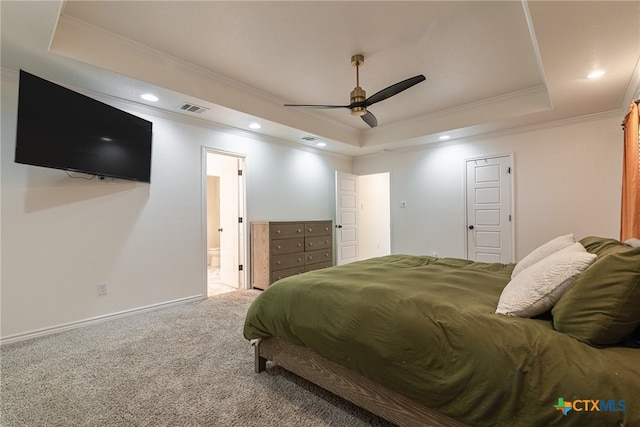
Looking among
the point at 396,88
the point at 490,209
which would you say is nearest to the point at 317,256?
the point at 490,209

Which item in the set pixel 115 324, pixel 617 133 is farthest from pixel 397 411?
pixel 617 133

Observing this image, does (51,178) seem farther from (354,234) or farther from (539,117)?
(539,117)

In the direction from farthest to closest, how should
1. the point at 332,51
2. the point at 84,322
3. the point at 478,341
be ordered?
the point at 84,322, the point at 332,51, the point at 478,341

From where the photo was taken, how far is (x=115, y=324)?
2939 millimetres

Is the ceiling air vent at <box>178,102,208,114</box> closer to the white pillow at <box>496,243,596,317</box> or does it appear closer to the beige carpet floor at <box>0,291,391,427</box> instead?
the beige carpet floor at <box>0,291,391,427</box>

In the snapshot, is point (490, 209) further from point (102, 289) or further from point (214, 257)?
point (214, 257)

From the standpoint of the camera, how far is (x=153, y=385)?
1861mm

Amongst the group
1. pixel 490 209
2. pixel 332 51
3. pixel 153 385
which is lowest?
pixel 153 385

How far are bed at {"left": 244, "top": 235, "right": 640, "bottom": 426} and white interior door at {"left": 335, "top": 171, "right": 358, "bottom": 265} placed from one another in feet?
12.3

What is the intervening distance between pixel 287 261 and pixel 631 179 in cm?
416

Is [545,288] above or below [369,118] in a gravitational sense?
below

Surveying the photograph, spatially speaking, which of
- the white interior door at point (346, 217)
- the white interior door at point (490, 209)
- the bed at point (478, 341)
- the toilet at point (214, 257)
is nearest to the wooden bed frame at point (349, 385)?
the bed at point (478, 341)

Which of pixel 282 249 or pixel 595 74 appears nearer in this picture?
pixel 595 74

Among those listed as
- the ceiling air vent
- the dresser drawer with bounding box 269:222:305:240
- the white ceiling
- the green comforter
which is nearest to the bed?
the green comforter
